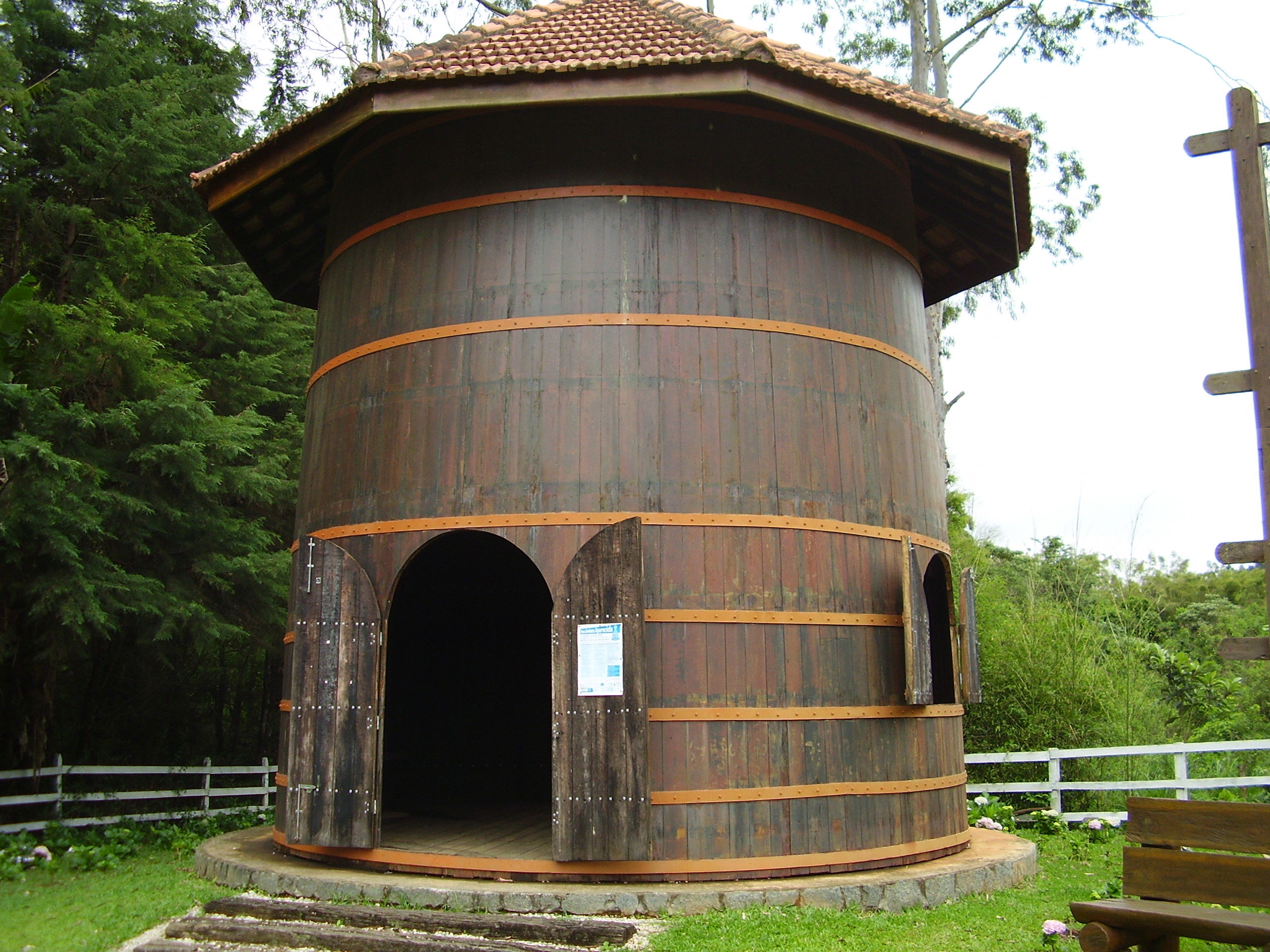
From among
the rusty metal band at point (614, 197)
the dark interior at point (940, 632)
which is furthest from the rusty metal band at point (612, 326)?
the dark interior at point (940, 632)

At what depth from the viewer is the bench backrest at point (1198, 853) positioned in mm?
4820

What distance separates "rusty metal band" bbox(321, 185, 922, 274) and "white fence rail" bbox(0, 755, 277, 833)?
7.17 m

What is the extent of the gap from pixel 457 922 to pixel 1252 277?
5621 mm

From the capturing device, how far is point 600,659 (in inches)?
267

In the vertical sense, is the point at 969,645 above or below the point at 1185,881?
above

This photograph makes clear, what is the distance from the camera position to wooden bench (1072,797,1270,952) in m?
4.62

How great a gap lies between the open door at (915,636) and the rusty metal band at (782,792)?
1.98 feet

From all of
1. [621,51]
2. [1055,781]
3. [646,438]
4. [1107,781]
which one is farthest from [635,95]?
[1107,781]

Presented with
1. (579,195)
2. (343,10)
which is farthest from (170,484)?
(343,10)

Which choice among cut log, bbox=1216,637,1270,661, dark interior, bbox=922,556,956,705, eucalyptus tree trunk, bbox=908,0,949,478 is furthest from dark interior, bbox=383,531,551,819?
eucalyptus tree trunk, bbox=908,0,949,478

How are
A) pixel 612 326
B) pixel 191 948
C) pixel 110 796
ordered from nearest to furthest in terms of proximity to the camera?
pixel 191 948
pixel 612 326
pixel 110 796

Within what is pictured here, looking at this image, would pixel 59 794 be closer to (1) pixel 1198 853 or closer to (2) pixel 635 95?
(2) pixel 635 95

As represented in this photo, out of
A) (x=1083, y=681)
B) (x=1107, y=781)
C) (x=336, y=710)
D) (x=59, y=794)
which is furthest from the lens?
(x=1083, y=681)

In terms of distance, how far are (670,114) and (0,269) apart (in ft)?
32.5
